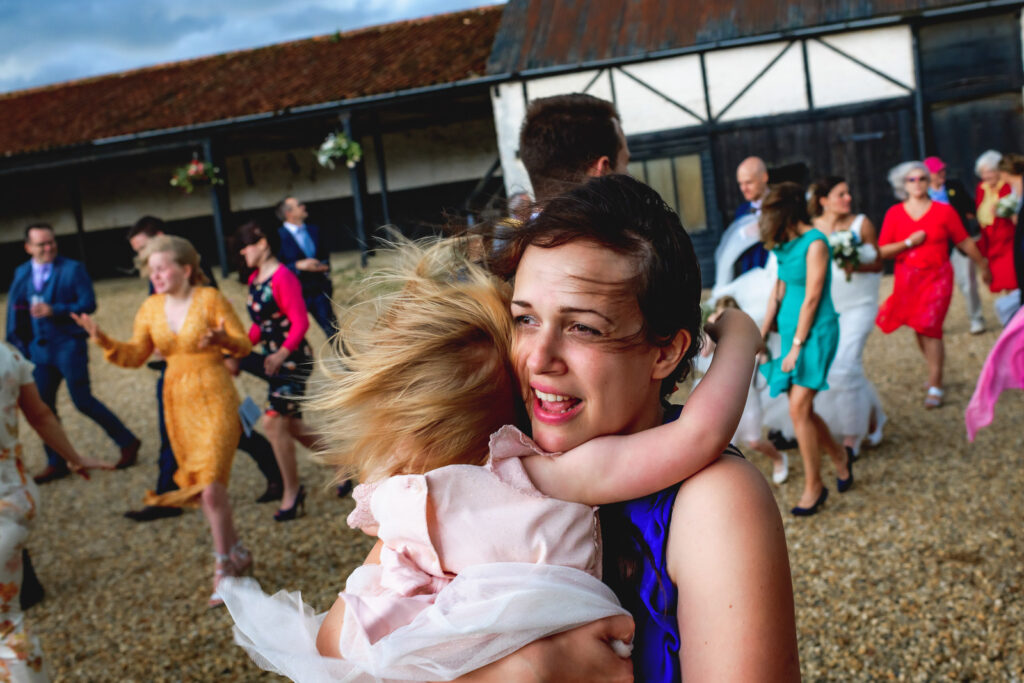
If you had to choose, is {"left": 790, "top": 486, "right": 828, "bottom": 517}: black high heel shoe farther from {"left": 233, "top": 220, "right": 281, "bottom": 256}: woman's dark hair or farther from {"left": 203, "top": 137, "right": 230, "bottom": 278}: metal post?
{"left": 203, "top": 137, "right": 230, "bottom": 278}: metal post

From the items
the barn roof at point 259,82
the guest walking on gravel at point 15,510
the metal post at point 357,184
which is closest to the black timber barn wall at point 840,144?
the barn roof at point 259,82

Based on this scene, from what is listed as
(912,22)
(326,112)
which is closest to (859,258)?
(912,22)

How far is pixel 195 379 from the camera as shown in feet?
16.7

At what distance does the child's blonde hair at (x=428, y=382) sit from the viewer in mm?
1458

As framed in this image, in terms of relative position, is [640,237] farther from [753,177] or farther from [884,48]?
[884,48]

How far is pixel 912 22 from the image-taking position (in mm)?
13383

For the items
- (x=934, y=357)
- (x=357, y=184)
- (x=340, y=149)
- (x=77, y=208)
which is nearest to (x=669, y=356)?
(x=934, y=357)

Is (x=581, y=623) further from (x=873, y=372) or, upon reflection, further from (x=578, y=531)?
(x=873, y=372)

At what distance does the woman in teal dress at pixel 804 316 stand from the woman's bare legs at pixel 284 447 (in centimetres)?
316

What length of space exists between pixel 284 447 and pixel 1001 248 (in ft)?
23.5

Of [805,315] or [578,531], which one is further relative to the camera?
[805,315]

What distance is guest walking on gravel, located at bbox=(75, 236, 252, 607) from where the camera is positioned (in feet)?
16.0

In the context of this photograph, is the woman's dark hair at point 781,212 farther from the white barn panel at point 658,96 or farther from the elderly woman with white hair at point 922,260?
the white barn panel at point 658,96

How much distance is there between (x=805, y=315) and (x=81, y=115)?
18.7m
